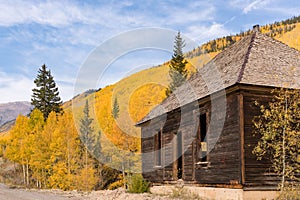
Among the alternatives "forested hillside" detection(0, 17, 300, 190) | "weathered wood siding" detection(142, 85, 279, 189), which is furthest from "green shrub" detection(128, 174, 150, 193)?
"forested hillside" detection(0, 17, 300, 190)

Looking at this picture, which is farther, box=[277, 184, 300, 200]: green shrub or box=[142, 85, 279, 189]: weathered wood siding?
box=[142, 85, 279, 189]: weathered wood siding

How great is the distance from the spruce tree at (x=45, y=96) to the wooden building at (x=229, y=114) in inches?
1514

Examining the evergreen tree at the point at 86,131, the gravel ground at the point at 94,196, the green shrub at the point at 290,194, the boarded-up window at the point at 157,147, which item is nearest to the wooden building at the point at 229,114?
the green shrub at the point at 290,194

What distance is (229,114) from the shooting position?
48.4ft

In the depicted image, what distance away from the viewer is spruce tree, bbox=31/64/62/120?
5597 centimetres

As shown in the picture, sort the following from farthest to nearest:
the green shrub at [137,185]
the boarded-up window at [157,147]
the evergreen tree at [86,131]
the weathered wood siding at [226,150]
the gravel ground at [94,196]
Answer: the evergreen tree at [86,131], the boarded-up window at [157,147], the green shrub at [137,185], the gravel ground at [94,196], the weathered wood siding at [226,150]

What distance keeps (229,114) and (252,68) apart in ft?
6.72

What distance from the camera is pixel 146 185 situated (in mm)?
22359

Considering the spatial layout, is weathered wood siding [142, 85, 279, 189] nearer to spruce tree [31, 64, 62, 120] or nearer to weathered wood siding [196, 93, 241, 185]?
weathered wood siding [196, 93, 241, 185]

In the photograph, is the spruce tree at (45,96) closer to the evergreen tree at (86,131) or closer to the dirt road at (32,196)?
the evergreen tree at (86,131)

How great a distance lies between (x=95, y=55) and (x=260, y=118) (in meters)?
11.0

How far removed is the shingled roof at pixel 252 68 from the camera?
14477 millimetres

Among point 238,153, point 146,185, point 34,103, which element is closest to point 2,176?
point 34,103

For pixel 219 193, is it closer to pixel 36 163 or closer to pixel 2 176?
pixel 36 163
